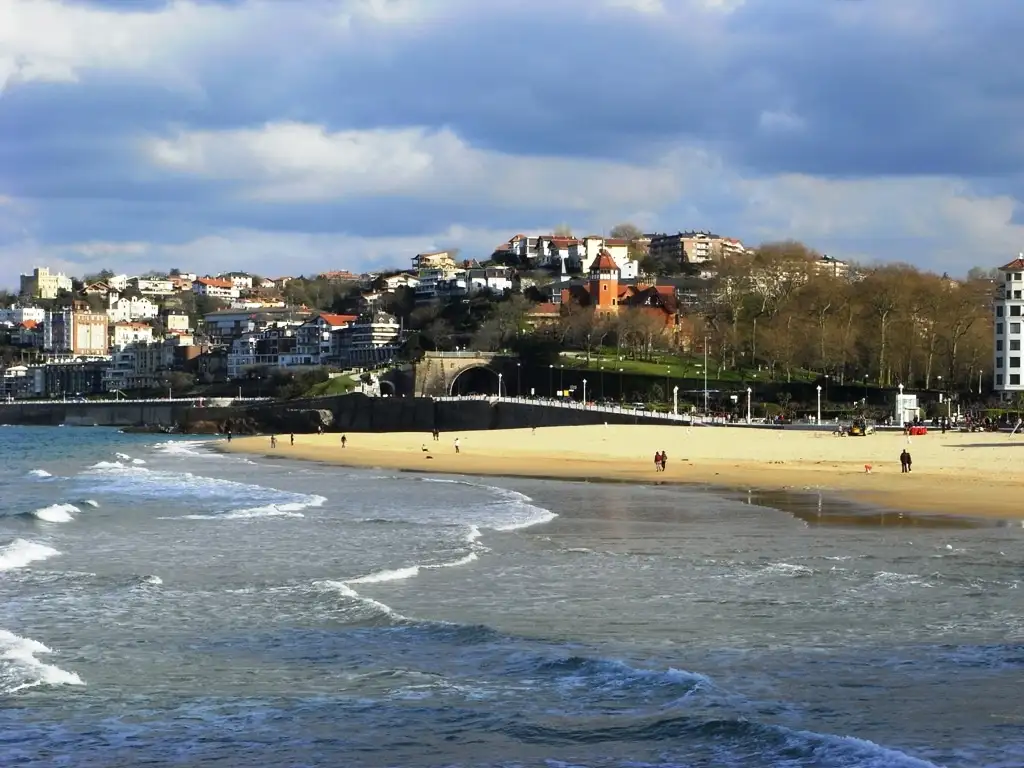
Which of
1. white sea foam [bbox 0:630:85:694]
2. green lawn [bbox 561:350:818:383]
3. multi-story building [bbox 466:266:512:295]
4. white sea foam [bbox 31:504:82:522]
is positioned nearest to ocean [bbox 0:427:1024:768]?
white sea foam [bbox 0:630:85:694]

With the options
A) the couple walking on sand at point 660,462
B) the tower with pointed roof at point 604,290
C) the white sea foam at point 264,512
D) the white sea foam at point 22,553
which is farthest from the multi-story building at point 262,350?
the white sea foam at point 22,553

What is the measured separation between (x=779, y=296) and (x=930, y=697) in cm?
10293

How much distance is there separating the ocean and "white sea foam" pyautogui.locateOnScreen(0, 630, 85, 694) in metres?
0.05

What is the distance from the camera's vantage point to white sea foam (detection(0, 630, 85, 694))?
13875 millimetres

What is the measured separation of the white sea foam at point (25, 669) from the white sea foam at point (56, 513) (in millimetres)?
16414

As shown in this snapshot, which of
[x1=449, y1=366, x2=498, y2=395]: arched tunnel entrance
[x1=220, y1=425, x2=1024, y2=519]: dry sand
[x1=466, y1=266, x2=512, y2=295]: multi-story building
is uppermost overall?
[x1=466, y1=266, x2=512, y2=295]: multi-story building

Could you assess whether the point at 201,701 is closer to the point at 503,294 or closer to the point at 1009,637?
the point at 1009,637

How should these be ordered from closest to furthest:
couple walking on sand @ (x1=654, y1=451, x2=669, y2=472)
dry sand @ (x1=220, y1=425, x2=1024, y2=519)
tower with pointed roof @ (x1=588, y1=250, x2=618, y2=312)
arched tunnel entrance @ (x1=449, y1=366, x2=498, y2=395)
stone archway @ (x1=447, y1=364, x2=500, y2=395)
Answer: dry sand @ (x1=220, y1=425, x2=1024, y2=519) → couple walking on sand @ (x1=654, y1=451, x2=669, y2=472) → stone archway @ (x1=447, y1=364, x2=500, y2=395) → arched tunnel entrance @ (x1=449, y1=366, x2=498, y2=395) → tower with pointed roof @ (x1=588, y1=250, x2=618, y2=312)

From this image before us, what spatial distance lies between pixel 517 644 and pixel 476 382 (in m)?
109

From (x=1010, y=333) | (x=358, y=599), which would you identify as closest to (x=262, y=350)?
(x=1010, y=333)

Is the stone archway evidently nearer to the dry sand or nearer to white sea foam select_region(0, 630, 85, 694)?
the dry sand

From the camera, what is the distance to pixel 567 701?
42.6 feet

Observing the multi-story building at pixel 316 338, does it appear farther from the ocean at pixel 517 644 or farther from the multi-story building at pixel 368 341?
the ocean at pixel 517 644

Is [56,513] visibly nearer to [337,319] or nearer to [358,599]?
[358,599]
